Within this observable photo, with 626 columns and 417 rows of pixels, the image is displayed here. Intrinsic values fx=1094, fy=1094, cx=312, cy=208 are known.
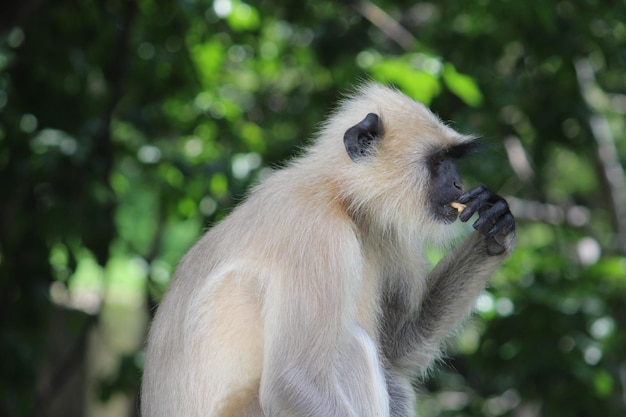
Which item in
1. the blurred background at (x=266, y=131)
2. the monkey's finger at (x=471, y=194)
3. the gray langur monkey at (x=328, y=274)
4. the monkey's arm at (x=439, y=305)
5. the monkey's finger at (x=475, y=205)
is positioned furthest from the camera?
the blurred background at (x=266, y=131)

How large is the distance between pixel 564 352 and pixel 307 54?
284 centimetres

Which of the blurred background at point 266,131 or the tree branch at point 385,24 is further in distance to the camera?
the tree branch at point 385,24

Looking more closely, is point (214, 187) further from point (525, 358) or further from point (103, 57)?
point (525, 358)

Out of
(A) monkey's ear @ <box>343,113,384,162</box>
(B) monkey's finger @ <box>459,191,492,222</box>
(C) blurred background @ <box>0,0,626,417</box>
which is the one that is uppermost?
(A) monkey's ear @ <box>343,113,384,162</box>

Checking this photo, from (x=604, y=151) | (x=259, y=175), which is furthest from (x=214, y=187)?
(x=604, y=151)

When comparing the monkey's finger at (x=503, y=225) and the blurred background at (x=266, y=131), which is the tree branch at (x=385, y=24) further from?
the monkey's finger at (x=503, y=225)

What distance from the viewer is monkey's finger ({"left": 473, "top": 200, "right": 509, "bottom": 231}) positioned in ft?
14.4

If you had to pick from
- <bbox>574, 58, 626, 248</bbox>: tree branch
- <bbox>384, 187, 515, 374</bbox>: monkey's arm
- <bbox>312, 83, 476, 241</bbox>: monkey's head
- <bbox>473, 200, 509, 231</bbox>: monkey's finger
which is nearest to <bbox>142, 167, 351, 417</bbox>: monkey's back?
<bbox>312, 83, 476, 241</bbox>: monkey's head

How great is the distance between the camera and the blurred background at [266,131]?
6.29 metres

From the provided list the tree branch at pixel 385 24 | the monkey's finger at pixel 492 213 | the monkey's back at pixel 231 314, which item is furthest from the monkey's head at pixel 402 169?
the tree branch at pixel 385 24

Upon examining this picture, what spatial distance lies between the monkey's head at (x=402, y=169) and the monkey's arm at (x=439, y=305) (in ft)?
0.97

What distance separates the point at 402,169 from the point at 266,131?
348cm

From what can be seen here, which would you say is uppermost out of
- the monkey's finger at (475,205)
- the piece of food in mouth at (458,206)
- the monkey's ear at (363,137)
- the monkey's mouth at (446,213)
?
the monkey's ear at (363,137)

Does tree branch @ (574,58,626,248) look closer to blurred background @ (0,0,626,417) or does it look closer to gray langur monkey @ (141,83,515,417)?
blurred background @ (0,0,626,417)
